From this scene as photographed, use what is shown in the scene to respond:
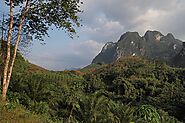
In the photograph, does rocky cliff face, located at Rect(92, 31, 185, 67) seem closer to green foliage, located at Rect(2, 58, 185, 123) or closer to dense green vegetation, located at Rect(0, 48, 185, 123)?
dense green vegetation, located at Rect(0, 48, 185, 123)

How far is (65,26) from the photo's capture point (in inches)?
504

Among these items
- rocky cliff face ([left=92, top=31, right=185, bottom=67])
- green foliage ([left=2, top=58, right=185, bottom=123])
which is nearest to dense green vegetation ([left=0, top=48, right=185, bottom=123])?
green foliage ([left=2, top=58, right=185, bottom=123])

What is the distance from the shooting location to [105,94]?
218ft

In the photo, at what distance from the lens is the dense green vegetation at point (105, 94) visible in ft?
65.8

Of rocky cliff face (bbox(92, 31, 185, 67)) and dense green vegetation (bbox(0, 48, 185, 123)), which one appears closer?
dense green vegetation (bbox(0, 48, 185, 123))

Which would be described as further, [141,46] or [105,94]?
[141,46]

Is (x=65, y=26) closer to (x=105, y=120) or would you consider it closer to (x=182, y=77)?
(x=105, y=120)

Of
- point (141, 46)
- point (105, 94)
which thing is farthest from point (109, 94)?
point (141, 46)

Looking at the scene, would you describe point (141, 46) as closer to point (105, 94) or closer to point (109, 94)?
point (109, 94)

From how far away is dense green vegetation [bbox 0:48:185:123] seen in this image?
2005 cm

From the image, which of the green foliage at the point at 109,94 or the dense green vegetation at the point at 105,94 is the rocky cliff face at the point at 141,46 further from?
the green foliage at the point at 109,94

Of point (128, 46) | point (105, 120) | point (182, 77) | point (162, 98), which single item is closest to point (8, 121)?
point (105, 120)

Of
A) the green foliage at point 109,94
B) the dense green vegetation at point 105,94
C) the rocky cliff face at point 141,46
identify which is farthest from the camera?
the rocky cliff face at point 141,46

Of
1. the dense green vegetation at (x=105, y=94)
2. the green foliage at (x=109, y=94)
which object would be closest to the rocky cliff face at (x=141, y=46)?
the dense green vegetation at (x=105, y=94)
